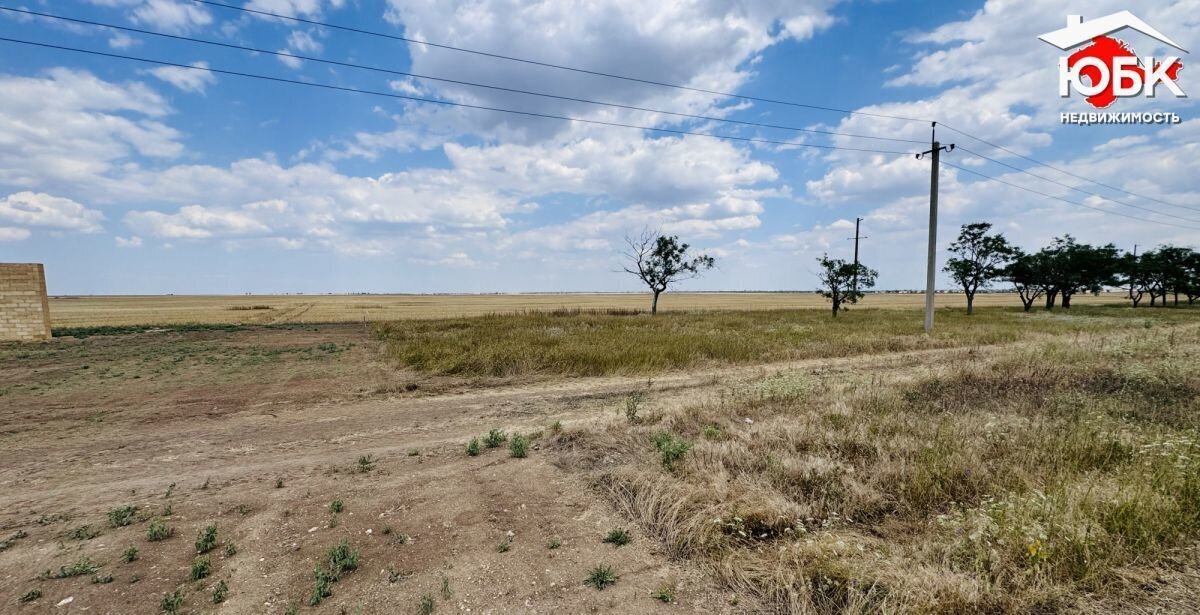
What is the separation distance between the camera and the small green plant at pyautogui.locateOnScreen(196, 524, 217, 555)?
4.13m

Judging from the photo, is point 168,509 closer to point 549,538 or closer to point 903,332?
point 549,538

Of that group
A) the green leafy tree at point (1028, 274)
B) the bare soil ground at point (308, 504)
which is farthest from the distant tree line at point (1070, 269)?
the bare soil ground at point (308, 504)

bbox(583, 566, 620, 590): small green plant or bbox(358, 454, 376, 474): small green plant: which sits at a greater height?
bbox(583, 566, 620, 590): small green plant

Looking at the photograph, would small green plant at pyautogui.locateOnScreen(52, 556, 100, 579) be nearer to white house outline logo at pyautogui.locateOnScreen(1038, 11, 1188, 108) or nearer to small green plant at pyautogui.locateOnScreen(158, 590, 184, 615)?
small green plant at pyautogui.locateOnScreen(158, 590, 184, 615)

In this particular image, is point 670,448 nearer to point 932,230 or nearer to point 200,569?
point 200,569

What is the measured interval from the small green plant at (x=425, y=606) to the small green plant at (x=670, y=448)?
9.93ft

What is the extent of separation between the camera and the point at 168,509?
16.1 ft

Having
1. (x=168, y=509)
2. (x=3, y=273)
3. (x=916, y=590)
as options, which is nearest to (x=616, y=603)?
(x=916, y=590)

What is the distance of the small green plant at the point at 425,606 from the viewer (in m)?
3.36

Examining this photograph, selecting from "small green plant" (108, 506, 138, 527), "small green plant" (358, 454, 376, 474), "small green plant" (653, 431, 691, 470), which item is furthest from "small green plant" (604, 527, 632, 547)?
"small green plant" (108, 506, 138, 527)

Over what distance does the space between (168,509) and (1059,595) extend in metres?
7.91

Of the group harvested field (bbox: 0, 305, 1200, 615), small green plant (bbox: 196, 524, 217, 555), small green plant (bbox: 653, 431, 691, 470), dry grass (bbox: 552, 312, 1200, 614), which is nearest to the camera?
dry grass (bbox: 552, 312, 1200, 614)

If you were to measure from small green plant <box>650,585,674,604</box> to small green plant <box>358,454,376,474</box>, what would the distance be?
4.31 metres

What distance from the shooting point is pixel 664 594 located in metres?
3.47
